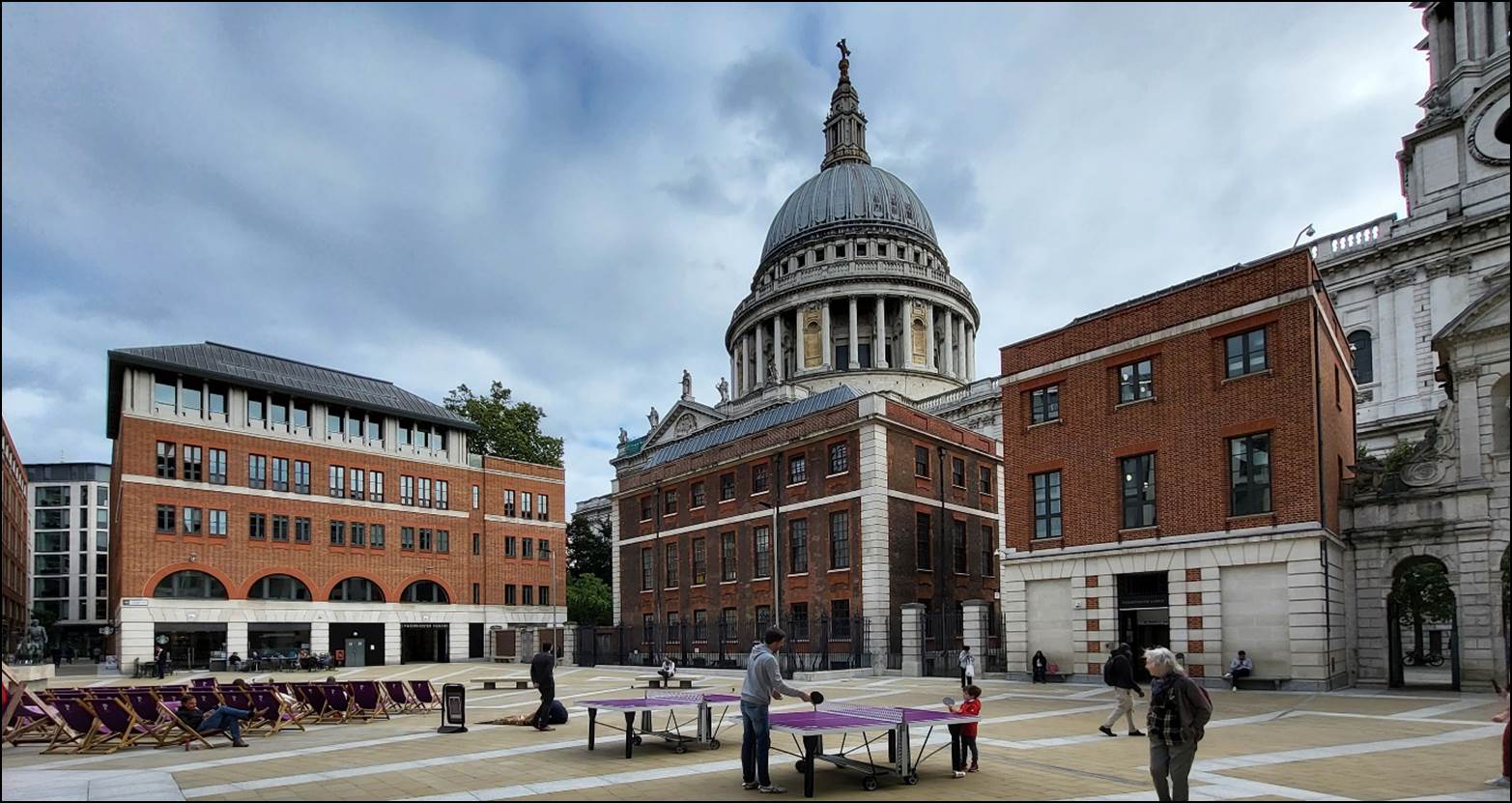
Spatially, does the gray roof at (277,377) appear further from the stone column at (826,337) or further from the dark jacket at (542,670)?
the dark jacket at (542,670)

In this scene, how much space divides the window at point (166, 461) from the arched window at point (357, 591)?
35.2ft

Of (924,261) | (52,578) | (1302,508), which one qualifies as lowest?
(52,578)

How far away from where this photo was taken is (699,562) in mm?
50406

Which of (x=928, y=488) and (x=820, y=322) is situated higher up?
(x=820, y=322)

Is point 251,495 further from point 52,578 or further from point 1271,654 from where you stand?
point 52,578

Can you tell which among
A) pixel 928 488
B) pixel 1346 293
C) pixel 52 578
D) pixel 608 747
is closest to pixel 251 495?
pixel 928 488

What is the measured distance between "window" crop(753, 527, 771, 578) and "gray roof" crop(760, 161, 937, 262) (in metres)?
54.5

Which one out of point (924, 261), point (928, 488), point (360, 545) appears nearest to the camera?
point (928, 488)

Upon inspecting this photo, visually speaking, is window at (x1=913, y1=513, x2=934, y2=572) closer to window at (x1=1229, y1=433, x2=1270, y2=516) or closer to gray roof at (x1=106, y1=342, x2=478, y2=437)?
window at (x1=1229, y1=433, x2=1270, y2=516)

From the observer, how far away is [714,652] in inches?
1881

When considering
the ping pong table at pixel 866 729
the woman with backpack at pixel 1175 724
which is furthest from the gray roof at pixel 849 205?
the woman with backpack at pixel 1175 724

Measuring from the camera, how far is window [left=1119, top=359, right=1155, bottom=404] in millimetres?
31203

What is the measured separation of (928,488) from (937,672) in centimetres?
978

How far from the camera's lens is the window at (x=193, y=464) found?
53562mm
